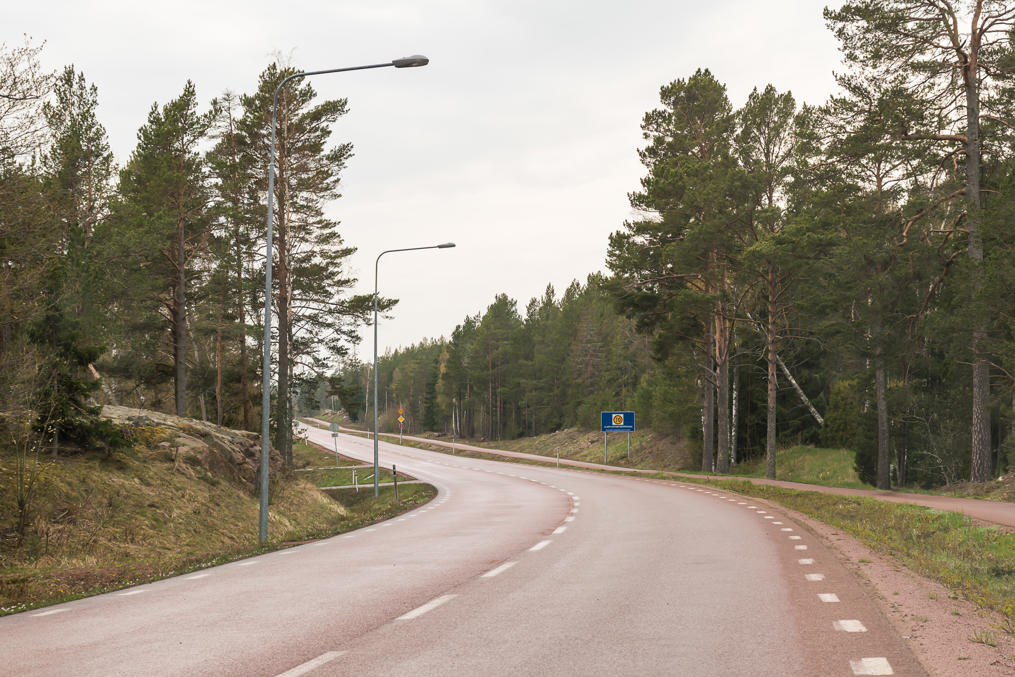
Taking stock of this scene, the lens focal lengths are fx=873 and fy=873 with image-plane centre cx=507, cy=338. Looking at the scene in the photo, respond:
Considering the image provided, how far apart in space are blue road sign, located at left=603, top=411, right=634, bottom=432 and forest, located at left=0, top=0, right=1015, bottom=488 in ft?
12.7

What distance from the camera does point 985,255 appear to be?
2473cm

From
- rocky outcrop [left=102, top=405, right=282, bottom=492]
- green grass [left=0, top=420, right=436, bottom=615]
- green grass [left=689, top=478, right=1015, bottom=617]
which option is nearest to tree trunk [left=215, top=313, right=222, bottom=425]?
rocky outcrop [left=102, top=405, right=282, bottom=492]

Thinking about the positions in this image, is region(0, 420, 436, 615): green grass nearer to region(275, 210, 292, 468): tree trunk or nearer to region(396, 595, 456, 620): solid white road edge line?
region(396, 595, 456, 620): solid white road edge line

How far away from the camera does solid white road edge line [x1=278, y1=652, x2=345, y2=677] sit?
5328mm

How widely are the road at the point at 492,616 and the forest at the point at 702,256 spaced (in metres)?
5.67

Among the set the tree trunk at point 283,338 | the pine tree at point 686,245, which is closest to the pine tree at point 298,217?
the tree trunk at point 283,338

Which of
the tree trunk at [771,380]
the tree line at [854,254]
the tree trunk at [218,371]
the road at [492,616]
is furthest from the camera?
the tree trunk at [218,371]

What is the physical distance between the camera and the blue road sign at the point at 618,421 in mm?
49656

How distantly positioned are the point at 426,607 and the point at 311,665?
2325 mm

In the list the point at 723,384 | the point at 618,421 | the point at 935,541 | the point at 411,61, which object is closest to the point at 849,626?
the point at 935,541

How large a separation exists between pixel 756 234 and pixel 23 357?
29272 millimetres

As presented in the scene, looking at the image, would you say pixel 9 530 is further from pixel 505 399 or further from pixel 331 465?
pixel 505 399

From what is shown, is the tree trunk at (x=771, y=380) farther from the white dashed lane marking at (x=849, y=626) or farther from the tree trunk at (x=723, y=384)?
the white dashed lane marking at (x=849, y=626)

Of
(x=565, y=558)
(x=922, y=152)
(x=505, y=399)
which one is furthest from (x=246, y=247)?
(x=505, y=399)
